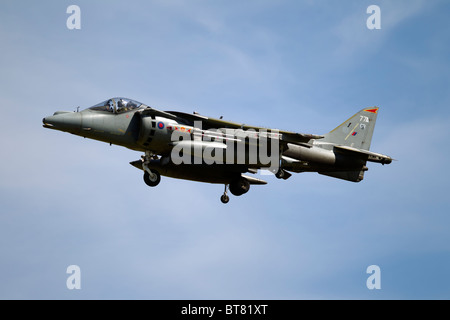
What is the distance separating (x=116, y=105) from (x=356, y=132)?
1152cm

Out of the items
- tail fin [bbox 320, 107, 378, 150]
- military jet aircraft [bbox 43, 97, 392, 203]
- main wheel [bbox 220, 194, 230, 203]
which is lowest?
main wheel [bbox 220, 194, 230, 203]

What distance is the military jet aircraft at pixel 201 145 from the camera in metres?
25.1

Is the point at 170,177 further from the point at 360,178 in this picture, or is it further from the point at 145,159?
the point at 360,178

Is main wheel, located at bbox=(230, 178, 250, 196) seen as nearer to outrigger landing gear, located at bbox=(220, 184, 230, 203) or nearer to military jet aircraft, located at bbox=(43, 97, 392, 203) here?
military jet aircraft, located at bbox=(43, 97, 392, 203)

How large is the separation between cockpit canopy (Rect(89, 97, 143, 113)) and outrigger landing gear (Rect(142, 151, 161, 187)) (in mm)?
2014

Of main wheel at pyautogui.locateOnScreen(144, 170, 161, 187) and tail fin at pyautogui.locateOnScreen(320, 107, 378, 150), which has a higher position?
tail fin at pyautogui.locateOnScreen(320, 107, 378, 150)

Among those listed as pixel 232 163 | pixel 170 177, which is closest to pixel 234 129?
pixel 232 163

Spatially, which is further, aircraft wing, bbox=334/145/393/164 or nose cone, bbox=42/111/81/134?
aircraft wing, bbox=334/145/393/164

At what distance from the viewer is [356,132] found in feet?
99.4

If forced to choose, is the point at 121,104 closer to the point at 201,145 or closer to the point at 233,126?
the point at 201,145

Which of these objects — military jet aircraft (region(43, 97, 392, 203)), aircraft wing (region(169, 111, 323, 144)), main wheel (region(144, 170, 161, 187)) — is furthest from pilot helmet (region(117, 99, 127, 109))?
main wheel (region(144, 170, 161, 187))

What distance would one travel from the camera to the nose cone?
24594mm

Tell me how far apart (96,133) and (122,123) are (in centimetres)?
108

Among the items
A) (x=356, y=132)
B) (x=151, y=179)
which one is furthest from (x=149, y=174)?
(x=356, y=132)
